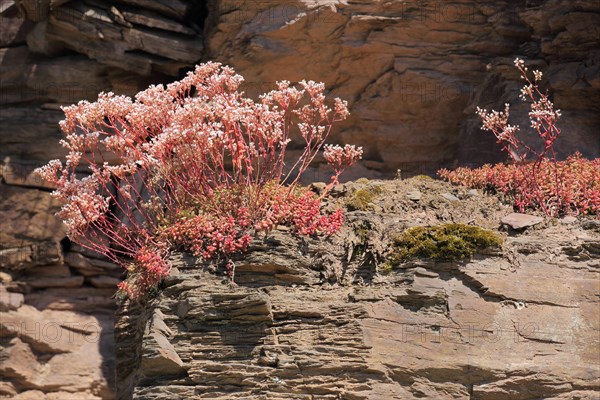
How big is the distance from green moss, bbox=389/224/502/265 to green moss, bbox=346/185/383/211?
A: 3.24 ft

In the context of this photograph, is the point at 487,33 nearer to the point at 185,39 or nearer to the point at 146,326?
the point at 185,39

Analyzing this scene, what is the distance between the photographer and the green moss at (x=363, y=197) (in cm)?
1136

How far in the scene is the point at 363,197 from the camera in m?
11.5

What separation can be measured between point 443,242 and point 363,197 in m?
1.58

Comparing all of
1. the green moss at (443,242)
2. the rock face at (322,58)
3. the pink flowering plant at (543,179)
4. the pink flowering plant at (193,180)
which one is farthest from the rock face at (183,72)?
the pink flowering plant at (193,180)

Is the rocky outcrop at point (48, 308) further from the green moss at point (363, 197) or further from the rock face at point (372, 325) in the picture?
the green moss at point (363, 197)

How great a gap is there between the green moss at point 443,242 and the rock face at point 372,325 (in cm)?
13

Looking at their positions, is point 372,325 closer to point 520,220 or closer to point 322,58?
point 520,220

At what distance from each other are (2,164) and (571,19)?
38.5ft

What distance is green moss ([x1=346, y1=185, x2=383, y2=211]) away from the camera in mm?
11359

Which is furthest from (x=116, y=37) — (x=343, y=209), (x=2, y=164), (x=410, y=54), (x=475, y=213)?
(x=475, y=213)

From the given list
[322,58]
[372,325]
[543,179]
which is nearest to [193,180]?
[372,325]

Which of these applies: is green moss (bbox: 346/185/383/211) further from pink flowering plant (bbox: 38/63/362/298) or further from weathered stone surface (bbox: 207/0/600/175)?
weathered stone surface (bbox: 207/0/600/175)

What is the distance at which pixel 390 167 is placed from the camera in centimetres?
1672
